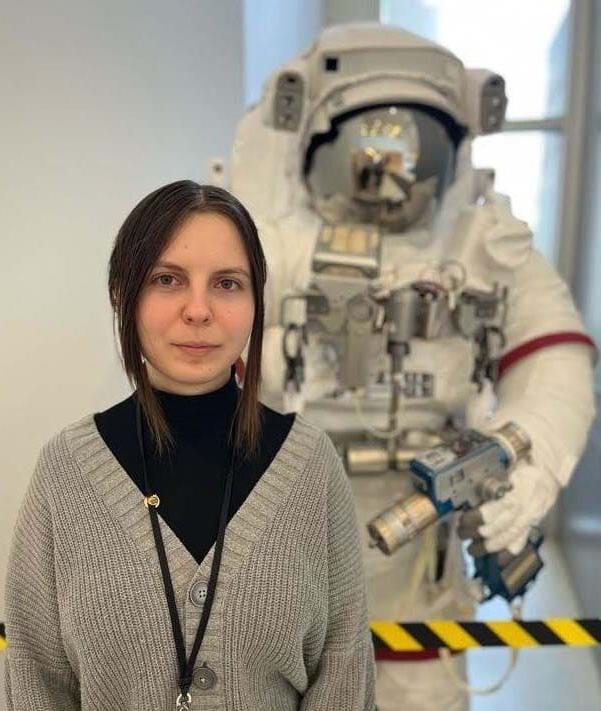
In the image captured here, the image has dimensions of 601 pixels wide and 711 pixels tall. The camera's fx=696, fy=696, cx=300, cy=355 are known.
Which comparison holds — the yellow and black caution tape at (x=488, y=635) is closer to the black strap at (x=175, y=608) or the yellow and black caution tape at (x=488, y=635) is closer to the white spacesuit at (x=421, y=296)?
the white spacesuit at (x=421, y=296)

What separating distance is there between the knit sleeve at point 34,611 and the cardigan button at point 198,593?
0.56ft

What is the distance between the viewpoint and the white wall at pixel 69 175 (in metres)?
1.33

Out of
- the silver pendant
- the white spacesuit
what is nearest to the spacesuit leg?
the white spacesuit

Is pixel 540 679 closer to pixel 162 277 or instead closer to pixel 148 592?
pixel 148 592

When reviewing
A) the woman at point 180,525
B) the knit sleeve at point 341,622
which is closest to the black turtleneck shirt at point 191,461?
the woman at point 180,525

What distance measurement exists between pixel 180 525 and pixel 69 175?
93cm

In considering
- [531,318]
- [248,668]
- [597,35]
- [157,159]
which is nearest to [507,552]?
[531,318]

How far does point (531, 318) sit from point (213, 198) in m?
0.97

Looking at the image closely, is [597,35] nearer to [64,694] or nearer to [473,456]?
[473,456]

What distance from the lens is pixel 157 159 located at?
173 cm

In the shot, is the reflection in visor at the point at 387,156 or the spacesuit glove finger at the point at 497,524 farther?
the reflection in visor at the point at 387,156

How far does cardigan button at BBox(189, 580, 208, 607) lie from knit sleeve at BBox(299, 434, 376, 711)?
0.56 feet

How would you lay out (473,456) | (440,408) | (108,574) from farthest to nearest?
(440,408), (473,456), (108,574)

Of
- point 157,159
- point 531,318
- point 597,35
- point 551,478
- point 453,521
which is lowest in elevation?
point 453,521
